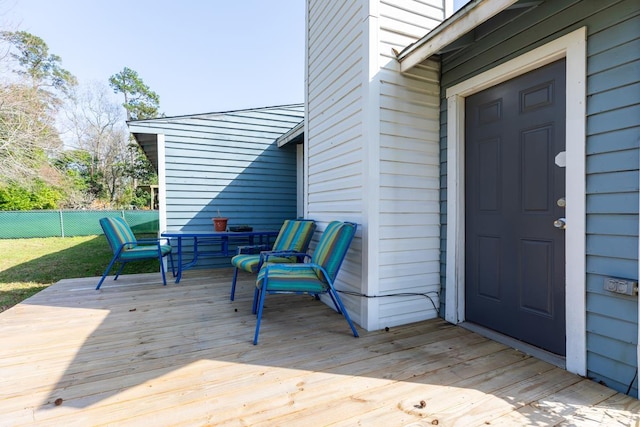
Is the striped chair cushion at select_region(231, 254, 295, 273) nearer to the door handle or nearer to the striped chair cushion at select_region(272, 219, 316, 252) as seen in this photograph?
the striped chair cushion at select_region(272, 219, 316, 252)

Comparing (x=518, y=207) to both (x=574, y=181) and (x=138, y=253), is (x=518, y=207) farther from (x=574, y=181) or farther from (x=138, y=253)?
(x=138, y=253)

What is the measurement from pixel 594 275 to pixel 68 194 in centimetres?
1883

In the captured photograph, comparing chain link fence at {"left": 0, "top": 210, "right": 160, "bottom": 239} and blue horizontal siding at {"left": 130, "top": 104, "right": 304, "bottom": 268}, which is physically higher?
blue horizontal siding at {"left": 130, "top": 104, "right": 304, "bottom": 268}

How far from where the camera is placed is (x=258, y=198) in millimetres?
5758

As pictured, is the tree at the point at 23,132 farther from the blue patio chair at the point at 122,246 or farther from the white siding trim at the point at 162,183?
the blue patio chair at the point at 122,246

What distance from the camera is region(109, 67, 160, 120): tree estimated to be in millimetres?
19141

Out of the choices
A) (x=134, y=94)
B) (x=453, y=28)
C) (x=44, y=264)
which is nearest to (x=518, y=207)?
(x=453, y=28)

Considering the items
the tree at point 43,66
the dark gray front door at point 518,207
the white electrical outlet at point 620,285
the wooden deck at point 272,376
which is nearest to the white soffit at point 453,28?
the dark gray front door at point 518,207

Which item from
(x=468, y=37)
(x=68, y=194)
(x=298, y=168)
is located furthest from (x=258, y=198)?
(x=68, y=194)

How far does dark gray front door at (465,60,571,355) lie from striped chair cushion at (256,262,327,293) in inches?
53.4

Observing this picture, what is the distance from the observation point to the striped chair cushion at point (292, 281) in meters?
2.46

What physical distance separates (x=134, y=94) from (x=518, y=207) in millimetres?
23508

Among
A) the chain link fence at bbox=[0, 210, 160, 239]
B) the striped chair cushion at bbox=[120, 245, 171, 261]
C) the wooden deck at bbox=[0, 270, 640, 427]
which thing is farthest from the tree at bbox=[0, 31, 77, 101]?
the wooden deck at bbox=[0, 270, 640, 427]

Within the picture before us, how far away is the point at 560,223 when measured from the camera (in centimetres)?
193
